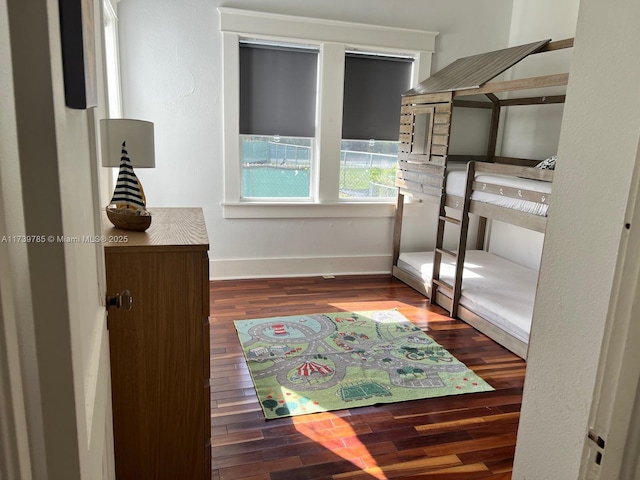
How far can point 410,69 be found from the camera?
4.48m

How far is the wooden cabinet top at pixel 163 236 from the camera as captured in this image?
4.96ft

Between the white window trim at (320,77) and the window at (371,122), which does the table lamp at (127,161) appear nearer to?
the white window trim at (320,77)

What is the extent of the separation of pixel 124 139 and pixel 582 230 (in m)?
1.73

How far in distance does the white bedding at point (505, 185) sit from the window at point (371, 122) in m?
1.05

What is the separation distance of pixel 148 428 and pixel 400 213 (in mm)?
3388

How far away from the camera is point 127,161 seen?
1751mm

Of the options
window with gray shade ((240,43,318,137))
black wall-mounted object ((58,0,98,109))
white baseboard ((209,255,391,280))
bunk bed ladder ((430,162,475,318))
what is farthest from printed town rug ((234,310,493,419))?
black wall-mounted object ((58,0,98,109))

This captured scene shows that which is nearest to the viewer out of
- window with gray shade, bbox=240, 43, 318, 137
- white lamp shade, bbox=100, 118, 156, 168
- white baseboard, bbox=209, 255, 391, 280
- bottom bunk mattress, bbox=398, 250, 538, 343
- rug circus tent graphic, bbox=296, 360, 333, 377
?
white lamp shade, bbox=100, 118, 156, 168

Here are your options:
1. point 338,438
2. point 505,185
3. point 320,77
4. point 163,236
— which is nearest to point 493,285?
point 505,185

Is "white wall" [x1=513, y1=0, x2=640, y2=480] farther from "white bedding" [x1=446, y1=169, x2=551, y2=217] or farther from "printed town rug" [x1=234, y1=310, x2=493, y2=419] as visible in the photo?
"white bedding" [x1=446, y1=169, x2=551, y2=217]

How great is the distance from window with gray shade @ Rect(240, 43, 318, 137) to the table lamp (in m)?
2.22

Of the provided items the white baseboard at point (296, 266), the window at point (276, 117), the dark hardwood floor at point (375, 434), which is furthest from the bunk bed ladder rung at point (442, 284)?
the window at point (276, 117)

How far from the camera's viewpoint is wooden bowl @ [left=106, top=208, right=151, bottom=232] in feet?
5.53

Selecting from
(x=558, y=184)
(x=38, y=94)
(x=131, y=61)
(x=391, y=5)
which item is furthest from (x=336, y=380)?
(x=391, y=5)
